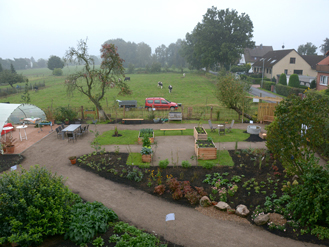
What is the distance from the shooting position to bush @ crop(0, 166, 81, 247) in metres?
5.98

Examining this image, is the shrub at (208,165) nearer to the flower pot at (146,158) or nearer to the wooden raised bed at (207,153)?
the wooden raised bed at (207,153)

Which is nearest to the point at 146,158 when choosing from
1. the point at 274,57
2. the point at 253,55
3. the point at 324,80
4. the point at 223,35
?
the point at 324,80

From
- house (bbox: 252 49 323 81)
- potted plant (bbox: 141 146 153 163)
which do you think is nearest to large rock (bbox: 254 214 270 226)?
potted plant (bbox: 141 146 153 163)

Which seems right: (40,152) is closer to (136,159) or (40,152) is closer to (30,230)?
(136,159)

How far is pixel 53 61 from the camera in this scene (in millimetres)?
80188

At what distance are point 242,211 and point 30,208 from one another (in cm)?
645

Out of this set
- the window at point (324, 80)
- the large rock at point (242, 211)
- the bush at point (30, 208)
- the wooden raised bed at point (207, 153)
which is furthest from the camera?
the window at point (324, 80)

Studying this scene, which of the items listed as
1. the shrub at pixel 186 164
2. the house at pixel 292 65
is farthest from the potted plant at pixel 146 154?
the house at pixel 292 65

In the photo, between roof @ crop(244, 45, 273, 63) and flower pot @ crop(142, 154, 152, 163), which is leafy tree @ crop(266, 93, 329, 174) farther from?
roof @ crop(244, 45, 273, 63)

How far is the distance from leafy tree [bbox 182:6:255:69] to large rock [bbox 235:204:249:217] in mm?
43910

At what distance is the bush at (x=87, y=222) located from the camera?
6.58 m

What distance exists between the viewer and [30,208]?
607cm

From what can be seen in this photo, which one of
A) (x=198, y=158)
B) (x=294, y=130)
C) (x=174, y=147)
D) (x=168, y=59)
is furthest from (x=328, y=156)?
(x=168, y=59)

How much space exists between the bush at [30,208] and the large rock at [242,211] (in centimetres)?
549
